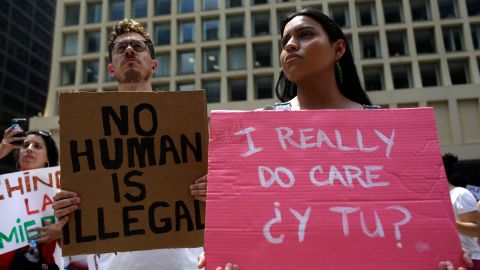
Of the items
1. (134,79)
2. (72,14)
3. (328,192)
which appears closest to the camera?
(328,192)

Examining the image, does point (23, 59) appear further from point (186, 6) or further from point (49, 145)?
point (49, 145)

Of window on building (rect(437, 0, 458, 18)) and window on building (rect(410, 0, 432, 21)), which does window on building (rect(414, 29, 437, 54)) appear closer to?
window on building (rect(410, 0, 432, 21))

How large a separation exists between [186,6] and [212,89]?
265 inches

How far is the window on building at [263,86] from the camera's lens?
2897 centimetres

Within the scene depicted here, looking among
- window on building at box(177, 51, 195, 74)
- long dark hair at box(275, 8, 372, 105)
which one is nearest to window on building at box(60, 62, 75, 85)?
window on building at box(177, 51, 195, 74)

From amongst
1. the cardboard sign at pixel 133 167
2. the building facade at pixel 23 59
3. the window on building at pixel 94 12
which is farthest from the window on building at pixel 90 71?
the cardboard sign at pixel 133 167

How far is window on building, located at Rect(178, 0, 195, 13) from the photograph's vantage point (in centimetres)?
3142

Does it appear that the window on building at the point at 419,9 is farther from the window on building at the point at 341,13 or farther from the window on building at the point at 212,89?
the window on building at the point at 212,89

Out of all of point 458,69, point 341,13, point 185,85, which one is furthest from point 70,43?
point 458,69

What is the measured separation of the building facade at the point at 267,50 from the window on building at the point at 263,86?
65 millimetres

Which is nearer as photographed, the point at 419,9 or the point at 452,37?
the point at 452,37

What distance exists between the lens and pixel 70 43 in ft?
105

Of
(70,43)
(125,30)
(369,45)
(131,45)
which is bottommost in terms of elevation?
(131,45)

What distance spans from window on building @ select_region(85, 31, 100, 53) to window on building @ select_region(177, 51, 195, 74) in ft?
20.0
